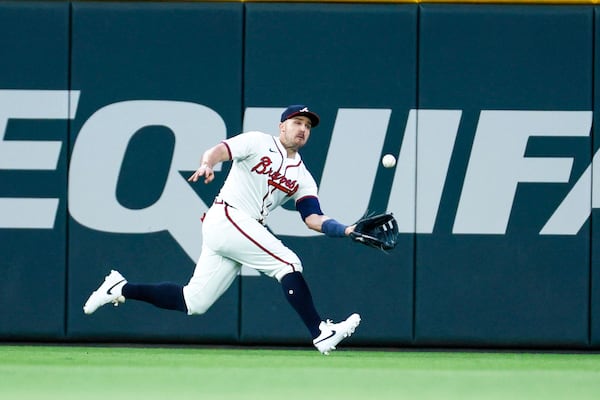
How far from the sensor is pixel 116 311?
33.4ft

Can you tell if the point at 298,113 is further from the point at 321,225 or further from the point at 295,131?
the point at 321,225

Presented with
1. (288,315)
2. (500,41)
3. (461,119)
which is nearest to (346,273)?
(288,315)

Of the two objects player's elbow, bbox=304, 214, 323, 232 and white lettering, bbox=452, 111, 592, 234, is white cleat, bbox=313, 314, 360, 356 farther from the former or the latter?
white lettering, bbox=452, 111, 592, 234

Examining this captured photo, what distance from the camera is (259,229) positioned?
801 cm

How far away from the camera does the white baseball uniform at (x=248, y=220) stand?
7945 millimetres

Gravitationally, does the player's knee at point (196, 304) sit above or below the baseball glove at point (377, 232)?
below

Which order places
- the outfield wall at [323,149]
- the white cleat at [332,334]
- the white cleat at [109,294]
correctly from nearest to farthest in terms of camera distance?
the white cleat at [332,334] → the white cleat at [109,294] → the outfield wall at [323,149]

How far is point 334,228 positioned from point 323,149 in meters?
2.30

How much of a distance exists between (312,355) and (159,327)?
127cm

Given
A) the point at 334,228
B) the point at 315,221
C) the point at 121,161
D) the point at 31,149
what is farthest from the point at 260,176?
the point at 31,149

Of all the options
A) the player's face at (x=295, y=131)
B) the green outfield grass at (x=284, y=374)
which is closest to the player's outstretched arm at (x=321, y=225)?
the player's face at (x=295, y=131)

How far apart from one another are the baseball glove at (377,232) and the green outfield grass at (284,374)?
31.7 inches

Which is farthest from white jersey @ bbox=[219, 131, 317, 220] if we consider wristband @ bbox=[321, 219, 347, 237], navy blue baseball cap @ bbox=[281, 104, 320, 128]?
wristband @ bbox=[321, 219, 347, 237]

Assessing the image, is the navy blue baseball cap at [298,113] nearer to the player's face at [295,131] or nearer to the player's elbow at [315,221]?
the player's face at [295,131]
